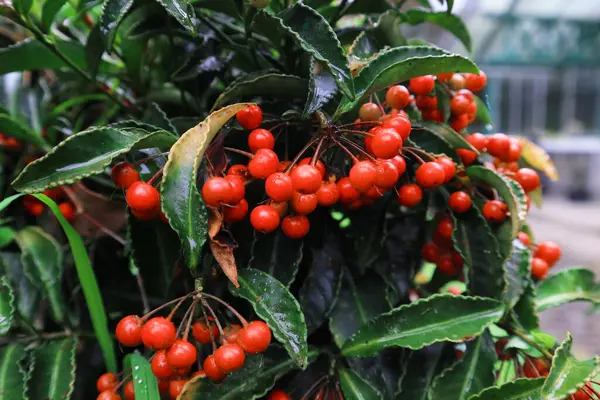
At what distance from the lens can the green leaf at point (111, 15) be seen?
0.60m

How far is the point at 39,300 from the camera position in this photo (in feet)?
2.84

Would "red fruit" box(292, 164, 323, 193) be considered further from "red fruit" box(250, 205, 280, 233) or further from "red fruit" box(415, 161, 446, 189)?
"red fruit" box(415, 161, 446, 189)

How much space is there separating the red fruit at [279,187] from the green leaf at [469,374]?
0.34m

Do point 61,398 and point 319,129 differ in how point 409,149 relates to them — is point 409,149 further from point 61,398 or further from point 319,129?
point 61,398

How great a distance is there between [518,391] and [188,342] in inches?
16.1

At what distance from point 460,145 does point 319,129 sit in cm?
23

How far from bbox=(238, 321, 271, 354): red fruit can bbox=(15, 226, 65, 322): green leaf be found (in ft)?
1.39

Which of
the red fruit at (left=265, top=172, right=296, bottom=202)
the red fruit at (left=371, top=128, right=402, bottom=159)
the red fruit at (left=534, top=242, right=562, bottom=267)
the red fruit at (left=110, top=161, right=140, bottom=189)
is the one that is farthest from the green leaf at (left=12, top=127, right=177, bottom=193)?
the red fruit at (left=534, top=242, right=562, bottom=267)

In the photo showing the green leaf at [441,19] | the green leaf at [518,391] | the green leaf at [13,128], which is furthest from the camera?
the green leaf at [441,19]

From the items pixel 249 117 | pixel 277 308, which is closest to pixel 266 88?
pixel 249 117

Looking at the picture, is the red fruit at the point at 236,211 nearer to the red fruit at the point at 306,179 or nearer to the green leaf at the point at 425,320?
the red fruit at the point at 306,179

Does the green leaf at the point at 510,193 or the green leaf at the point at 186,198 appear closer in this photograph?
the green leaf at the point at 186,198

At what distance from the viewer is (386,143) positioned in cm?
54

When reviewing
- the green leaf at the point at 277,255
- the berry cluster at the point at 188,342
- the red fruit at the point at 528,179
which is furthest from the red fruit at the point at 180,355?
the red fruit at the point at 528,179
